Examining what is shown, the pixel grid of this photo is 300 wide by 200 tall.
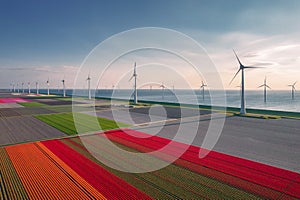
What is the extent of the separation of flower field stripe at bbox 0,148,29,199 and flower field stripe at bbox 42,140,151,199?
379cm

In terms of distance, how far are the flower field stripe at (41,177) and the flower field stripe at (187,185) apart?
489 cm

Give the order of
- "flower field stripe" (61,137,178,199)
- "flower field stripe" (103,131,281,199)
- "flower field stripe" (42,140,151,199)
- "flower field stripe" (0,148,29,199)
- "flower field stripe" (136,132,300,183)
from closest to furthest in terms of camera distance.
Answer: "flower field stripe" (0,148,29,199) → "flower field stripe" (61,137,178,199) → "flower field stripe" (42,140,151,199) → "flower field stripe" (103,131,281,199) → "flower field stripe" (136,132,300,183)

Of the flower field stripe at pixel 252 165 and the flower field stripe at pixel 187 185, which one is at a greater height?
the flower field stripe at pixel 252 165

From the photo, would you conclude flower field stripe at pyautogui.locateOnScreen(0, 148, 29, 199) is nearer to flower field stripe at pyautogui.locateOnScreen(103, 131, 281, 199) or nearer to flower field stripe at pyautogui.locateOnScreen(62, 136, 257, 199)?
flower field stripe at pyautogui.locateOnScreen(62, 136, 257, 199)

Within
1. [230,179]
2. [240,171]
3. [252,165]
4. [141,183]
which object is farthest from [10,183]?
[252,165]

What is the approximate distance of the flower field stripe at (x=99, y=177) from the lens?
12.3 m

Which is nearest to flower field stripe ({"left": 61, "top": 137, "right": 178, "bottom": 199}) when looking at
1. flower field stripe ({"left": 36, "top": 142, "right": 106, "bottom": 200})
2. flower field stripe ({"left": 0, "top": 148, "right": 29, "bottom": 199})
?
flower field stripe ({"left": 36, "top": 142, "right": 106, "bottom": 200})

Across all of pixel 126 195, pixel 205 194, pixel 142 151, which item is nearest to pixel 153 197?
pixel 126 195

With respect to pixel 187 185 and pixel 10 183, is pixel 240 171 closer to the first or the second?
pixel 187 185

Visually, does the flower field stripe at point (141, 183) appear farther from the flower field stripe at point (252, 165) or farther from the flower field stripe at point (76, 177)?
the flower field stripe at point (252, 165)

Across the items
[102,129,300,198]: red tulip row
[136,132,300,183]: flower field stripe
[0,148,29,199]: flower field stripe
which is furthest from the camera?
[136,132,300,183]: flower field stripe

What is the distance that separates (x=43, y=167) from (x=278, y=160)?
67.7 ft

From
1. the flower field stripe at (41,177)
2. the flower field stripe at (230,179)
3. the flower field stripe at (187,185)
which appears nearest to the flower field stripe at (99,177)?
the flower field stripe at (41,177)

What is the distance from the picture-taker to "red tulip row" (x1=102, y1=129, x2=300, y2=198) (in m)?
12.9
